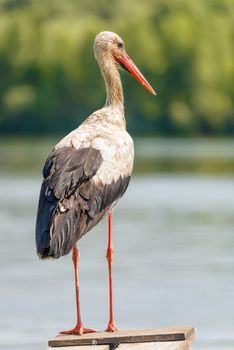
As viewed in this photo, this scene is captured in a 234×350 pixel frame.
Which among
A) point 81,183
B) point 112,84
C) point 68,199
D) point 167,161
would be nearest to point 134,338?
point 68,199

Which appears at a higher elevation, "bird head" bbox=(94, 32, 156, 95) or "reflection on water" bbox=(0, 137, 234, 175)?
"reflection on water" bbox=(0, 137, 234, 175)

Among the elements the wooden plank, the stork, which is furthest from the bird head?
the wooden plank

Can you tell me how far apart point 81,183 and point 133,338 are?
1037mm

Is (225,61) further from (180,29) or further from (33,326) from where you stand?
(33,326)

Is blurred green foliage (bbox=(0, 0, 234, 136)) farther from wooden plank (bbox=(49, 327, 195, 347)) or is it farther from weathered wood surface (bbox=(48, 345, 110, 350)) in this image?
weathered wood surface (bbox=(48, 345, 110, 350))

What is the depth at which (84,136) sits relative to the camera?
8227 mm

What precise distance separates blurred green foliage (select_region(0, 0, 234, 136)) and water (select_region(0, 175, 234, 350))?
52175 millimetres

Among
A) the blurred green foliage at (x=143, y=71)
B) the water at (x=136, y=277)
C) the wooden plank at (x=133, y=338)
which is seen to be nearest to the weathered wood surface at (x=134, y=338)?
the wooden plank at (x=133, y=338)

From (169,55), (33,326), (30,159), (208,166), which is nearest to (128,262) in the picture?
(33,326)

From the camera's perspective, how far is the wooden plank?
7203 mm

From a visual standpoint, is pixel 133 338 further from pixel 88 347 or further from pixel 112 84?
pixel 112 84

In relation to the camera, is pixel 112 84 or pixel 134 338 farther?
pixel 112 84

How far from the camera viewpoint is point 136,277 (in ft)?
46.5

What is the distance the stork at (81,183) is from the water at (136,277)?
2115 mm
